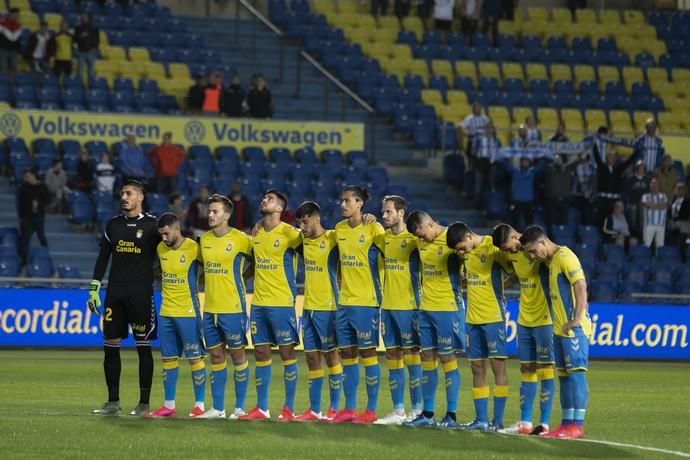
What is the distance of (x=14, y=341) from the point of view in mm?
24844

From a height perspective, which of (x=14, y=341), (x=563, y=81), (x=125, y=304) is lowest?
(x=14, y=341)

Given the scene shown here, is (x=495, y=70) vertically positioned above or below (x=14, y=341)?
above

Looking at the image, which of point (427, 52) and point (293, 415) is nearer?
point (293, 415)

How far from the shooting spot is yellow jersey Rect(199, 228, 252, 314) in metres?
15.5

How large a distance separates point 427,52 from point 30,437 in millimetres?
25071

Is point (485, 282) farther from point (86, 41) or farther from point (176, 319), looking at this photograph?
point (86, 41)

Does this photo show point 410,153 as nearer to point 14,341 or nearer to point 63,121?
point 63,121

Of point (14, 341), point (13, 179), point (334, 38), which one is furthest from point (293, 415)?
point (334, 38)

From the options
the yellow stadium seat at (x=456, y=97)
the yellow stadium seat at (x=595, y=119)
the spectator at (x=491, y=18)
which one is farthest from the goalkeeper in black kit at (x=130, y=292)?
the spectator at (x=491, y=18)

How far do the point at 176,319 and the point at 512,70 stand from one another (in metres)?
23.3

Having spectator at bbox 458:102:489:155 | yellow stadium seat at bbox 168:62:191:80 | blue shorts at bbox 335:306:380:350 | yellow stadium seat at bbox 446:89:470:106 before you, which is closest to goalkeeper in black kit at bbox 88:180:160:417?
blue shorts at bbox 335:306:380:350

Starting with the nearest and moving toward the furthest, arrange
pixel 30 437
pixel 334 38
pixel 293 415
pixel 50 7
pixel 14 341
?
pixel 30 437 < pixel 293 415 < pixel 14 341 < pixel 50 7 < pixel 334 38

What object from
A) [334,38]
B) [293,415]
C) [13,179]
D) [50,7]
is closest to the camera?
[293,415]

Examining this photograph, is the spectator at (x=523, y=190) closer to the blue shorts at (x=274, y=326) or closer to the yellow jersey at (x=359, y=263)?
the yellow jersey at (x=359, y=263)
